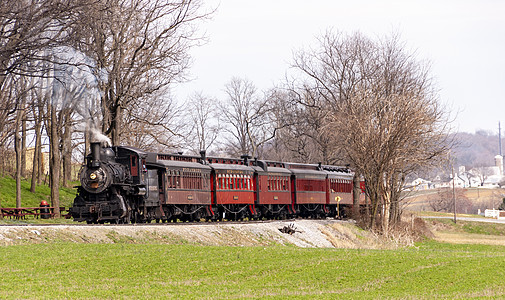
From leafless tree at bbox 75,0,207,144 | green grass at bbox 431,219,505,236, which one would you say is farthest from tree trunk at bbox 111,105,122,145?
green grass at bbox 431,219,505,236

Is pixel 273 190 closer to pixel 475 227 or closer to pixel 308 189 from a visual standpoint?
pixel 308 189

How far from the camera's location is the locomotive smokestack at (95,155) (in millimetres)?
28509

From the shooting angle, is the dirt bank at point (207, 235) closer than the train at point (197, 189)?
Yes

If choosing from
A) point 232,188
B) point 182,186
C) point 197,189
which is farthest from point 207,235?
point 232,188

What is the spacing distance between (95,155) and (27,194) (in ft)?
89.6

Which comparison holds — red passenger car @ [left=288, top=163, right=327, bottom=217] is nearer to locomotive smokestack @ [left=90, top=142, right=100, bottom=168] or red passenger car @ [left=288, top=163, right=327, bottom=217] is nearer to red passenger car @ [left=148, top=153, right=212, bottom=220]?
red passenger car @ [left=148, top=153, right=212, bottom=220]

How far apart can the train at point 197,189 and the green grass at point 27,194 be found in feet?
49.4

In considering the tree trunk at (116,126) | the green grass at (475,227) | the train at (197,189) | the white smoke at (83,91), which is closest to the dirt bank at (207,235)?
the train at (197,189)

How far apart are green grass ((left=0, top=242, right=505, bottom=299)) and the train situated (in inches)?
279

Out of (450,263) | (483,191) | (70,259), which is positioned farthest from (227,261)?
(483,191)

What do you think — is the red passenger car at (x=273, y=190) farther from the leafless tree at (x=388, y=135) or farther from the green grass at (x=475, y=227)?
the green grass at (x=475, y=227)

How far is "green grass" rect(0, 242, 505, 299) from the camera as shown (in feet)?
50.5

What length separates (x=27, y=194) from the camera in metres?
53.7

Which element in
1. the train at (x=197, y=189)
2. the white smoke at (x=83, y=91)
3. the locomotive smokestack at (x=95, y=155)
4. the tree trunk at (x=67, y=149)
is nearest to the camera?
the locomotive smokestack at (x=95, y=155)
